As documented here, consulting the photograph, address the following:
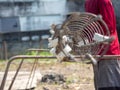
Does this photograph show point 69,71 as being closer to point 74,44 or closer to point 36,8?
point 74,44

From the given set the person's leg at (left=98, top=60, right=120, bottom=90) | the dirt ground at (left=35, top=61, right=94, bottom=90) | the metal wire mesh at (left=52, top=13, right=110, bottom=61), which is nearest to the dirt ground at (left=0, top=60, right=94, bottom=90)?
the dirt ground at (left=35, top=61, right=94, bottom=90)

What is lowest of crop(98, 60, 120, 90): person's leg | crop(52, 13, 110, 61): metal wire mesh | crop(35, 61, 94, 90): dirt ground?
crop(35, 61, 94, 90): dirt ground

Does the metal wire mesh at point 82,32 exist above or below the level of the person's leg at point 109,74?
above

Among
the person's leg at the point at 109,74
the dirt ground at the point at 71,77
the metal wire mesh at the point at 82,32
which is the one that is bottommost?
the dirt ground at the point at 71,77

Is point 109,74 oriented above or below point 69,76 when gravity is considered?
above

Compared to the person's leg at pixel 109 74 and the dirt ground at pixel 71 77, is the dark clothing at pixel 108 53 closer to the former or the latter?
the person's leg at pixel 109 74

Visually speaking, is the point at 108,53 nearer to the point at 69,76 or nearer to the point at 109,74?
the point at 109,74

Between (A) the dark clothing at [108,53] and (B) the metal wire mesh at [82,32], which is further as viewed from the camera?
(A) the dark clothing at [108,53]

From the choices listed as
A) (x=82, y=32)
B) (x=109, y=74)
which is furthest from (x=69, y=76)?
(x=82, y=32)

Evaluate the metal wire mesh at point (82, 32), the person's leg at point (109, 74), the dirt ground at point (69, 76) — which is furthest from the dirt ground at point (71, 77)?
the metal wire mesh at point (82, 32)

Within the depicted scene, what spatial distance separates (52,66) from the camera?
9672mm

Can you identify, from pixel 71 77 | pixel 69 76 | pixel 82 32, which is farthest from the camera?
pixel 69 76

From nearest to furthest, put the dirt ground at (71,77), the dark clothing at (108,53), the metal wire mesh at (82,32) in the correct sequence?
the metal wire mesh at (82,32), the dark clothing at (108,53), the dirt ground at (71,77)

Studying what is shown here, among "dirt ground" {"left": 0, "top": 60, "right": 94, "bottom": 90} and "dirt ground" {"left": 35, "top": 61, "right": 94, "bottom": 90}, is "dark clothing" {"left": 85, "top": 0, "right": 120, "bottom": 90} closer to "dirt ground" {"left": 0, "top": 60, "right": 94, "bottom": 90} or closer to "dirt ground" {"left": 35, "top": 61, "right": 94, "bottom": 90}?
"dirt ground" {"left": 0, "top": 60, "right": 94, "bottom": 90}
